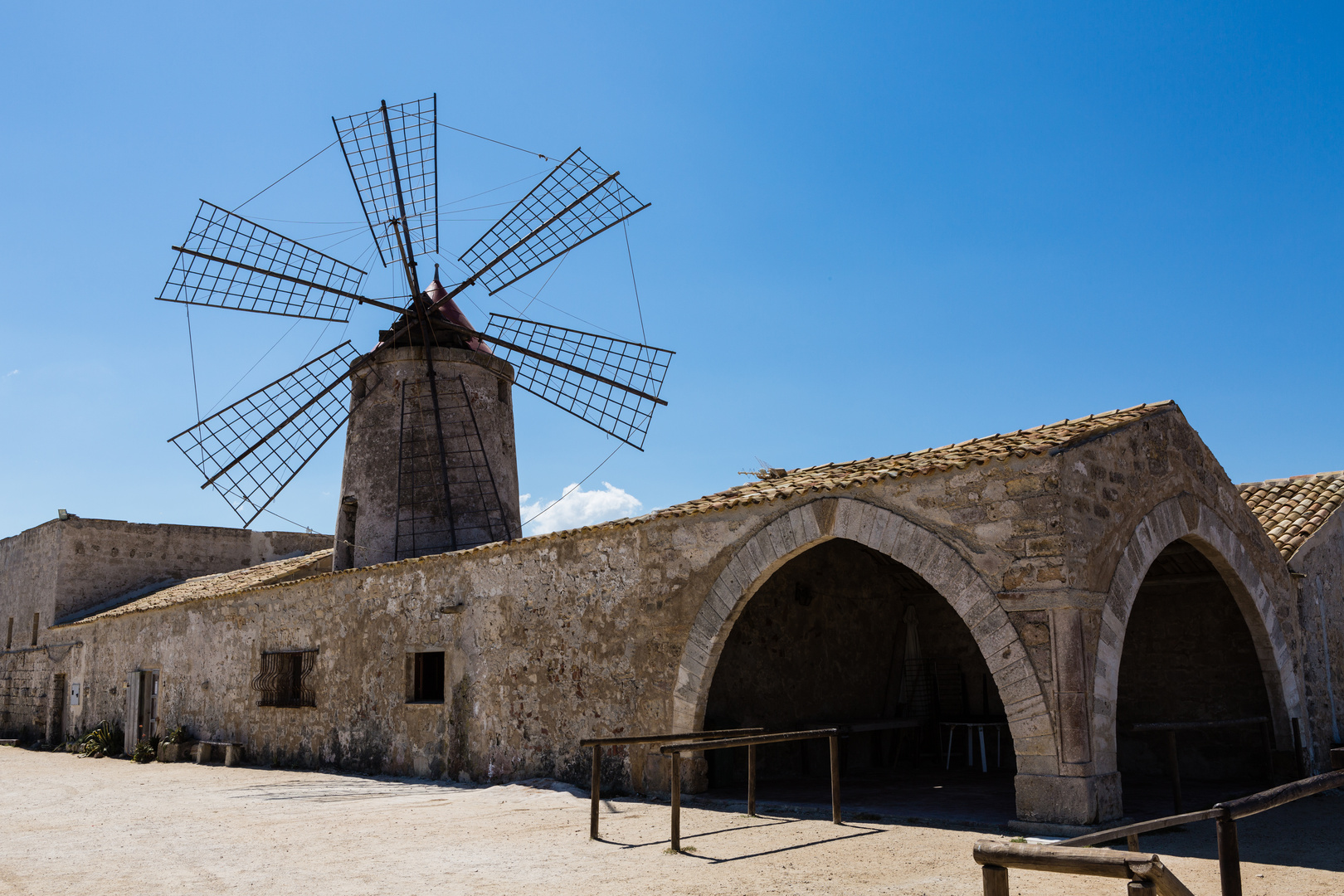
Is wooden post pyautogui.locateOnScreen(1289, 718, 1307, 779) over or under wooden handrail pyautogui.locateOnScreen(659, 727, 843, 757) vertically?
under

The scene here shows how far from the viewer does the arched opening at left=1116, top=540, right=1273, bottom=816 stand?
9.69 m

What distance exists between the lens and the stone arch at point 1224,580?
6.67 metres

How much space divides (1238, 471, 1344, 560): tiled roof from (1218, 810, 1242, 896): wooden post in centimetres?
791

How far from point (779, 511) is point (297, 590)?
304 inches

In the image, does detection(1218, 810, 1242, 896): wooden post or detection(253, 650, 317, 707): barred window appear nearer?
detection(1218, 810, 1242, 896): wooden post

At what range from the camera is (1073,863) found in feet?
8.61

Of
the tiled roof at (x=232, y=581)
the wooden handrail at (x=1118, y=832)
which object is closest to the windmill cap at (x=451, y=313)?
the tiled roof at (x=232, y=581)

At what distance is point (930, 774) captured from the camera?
404 inches

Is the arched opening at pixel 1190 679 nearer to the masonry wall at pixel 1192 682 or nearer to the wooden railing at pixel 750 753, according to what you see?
the masonry wall at pixel 1192 682

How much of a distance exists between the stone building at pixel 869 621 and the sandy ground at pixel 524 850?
0.91 metres

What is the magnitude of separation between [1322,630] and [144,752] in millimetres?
15479

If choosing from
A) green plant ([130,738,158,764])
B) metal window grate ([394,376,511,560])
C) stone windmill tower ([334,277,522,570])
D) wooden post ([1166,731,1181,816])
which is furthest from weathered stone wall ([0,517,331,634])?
wooden post ([1166,731,1181,816])

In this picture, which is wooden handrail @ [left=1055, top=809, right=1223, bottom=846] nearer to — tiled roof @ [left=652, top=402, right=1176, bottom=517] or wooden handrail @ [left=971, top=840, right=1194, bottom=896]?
wooden handrail @ [left=971, top=840, right=1194, bottom=896]

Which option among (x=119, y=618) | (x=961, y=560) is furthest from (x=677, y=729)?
(x=119, y=618)
